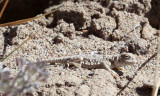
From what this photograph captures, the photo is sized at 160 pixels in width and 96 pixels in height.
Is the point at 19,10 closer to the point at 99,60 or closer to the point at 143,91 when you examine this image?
the point at 99,60

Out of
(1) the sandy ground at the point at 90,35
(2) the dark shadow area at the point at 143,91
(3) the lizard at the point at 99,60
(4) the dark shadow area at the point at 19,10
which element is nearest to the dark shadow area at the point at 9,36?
(1) the sandy ground at the point at 90,35

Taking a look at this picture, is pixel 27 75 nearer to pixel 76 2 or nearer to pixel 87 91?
pixel 87 91

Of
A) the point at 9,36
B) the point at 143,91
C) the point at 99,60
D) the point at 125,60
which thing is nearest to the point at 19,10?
the point at 9,36

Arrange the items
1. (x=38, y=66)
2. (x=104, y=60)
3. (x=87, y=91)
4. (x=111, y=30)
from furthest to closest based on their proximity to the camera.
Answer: (x=111, y=30) → (x=104, y=60) → (x=87, y=91) → (x=38, y=66)

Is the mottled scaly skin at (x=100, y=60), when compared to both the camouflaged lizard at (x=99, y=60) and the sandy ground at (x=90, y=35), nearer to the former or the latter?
the camouflaged lizard at (x=99, y=60)

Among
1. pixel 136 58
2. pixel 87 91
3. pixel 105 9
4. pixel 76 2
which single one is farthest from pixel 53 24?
pixel 87 91

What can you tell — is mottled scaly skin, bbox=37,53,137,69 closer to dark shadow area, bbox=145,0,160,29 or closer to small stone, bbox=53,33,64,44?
small stone, bbox=53,33,64,44

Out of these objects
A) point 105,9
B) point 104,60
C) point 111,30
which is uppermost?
point 105,9
